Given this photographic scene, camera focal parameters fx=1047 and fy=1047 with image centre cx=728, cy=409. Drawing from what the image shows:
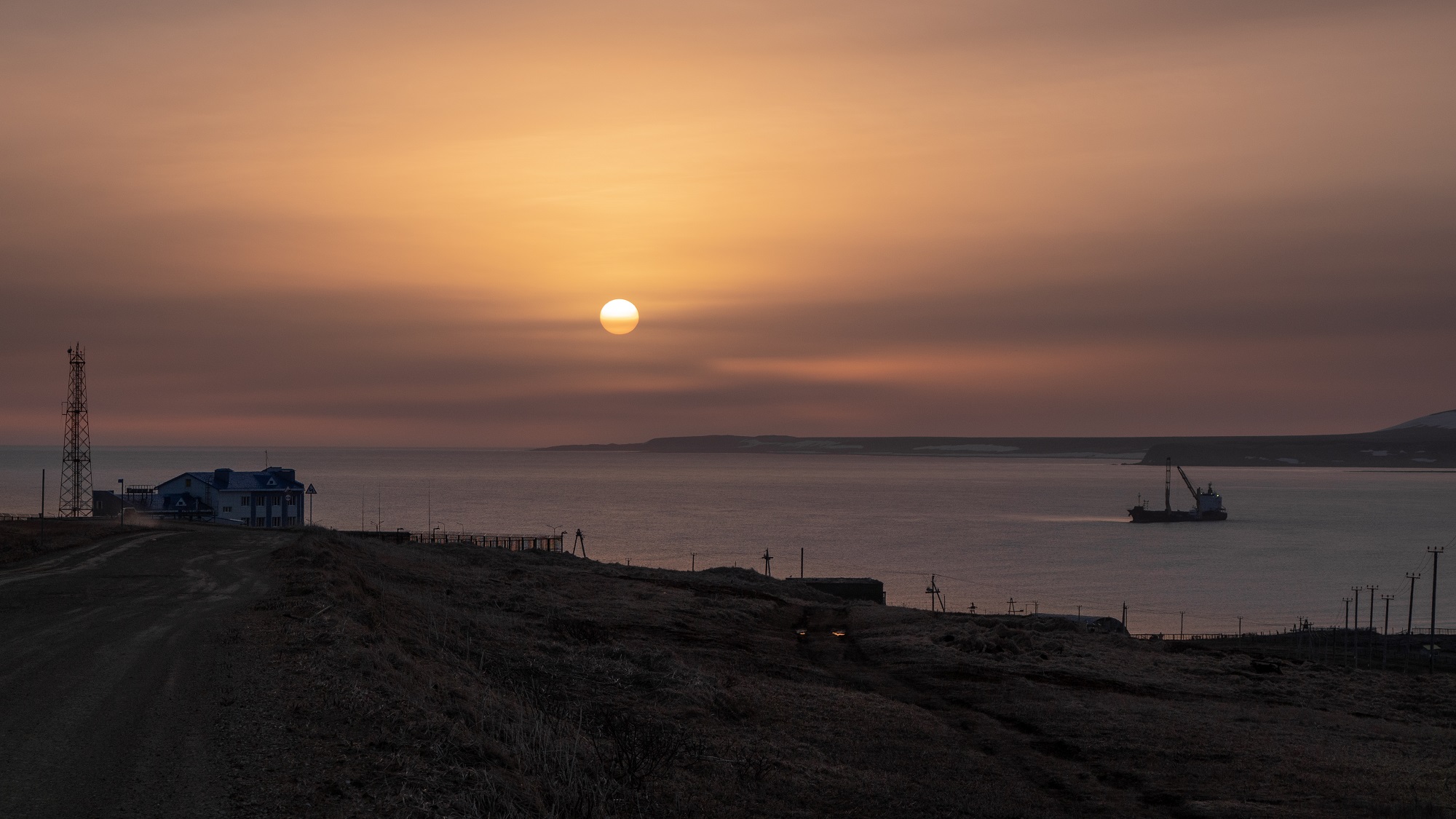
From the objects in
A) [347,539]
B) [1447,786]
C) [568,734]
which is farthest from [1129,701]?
[347,539]

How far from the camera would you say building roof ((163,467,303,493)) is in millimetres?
83562

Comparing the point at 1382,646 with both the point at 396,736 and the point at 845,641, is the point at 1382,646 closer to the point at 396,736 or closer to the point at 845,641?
the point at 845,641

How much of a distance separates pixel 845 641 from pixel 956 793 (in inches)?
713

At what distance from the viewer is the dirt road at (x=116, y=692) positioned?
9867 millimetres

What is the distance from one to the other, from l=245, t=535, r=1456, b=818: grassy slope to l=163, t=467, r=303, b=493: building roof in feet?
182

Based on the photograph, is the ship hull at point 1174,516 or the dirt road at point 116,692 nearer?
the dirt road at point 116,692

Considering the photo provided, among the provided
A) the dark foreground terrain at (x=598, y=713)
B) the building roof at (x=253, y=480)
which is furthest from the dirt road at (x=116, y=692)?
the building roof at (x=253, y=480)

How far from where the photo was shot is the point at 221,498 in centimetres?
8294

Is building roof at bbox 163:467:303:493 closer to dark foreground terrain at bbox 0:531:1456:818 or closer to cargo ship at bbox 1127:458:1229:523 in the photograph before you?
dark foreground terrain at bbox 0:531:1456:818

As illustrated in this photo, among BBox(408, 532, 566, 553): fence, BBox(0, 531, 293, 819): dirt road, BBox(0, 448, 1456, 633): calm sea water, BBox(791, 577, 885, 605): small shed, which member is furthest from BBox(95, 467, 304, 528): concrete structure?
BBox(0, 531, 293, 819): dirt road

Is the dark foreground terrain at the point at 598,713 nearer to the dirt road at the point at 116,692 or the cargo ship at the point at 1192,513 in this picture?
the dirt road at the point at 116,692

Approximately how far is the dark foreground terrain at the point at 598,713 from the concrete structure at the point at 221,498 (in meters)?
53.2

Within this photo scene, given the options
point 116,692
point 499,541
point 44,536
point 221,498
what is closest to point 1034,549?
point 499,541

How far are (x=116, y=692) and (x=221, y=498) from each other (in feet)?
250
